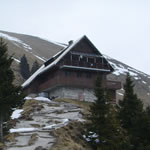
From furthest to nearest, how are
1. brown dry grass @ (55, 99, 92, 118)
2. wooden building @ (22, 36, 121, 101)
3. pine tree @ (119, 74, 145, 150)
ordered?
wooden building @ (22, 36, 121, 101), brown dry grass @ (55, 99, 92, 118), pine tree @ (119, 74, 145, 150)

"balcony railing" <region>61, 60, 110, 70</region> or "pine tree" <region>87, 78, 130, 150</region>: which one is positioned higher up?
"balcony railing" <region>61, 60, 110, 70</region>

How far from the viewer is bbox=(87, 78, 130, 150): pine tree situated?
1923cm

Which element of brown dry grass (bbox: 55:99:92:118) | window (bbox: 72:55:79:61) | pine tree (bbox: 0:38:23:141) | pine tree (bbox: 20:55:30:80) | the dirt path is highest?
window (bbox: 72:55:79:61)

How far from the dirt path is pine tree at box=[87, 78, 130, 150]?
2.98 metres

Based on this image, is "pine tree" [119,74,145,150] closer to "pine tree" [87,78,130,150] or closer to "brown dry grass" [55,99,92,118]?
"pine tree" [87,78,130,150]

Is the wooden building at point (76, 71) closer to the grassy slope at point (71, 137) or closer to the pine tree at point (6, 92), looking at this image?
the grassy slope at point (71, 137)

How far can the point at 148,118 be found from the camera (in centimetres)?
2153

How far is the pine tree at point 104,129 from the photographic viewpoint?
1923 centimetres

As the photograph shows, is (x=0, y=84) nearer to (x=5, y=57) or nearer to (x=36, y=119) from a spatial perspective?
(x=5, y=57)

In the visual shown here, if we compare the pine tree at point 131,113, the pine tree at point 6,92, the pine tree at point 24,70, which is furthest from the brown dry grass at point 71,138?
the pine tree at point 24,70

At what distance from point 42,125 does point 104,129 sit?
719 cm

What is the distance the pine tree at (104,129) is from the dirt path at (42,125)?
9.78 ft

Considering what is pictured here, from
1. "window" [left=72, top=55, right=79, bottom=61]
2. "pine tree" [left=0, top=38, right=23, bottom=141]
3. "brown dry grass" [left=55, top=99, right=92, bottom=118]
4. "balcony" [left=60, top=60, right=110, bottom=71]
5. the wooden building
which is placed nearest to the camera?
"pine tree" [left=0, top=38, right=23, bottom=141]

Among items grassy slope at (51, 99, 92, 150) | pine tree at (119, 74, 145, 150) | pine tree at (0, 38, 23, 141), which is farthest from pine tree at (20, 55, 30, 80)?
pine tree at (0, 38, 23, 141)
